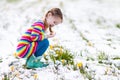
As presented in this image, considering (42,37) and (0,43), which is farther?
(0,43)

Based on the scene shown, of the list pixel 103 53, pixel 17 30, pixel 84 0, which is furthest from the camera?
pixel 84 0

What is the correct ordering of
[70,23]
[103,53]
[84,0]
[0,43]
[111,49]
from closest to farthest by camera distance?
1. [103,53]
2. [111,49]
3. [0,43]
4. [70,23]
5. [84,0]

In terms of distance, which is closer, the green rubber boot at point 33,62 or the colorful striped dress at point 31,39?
the colorful striped dress at point 31,39

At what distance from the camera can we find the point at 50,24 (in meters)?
5.54

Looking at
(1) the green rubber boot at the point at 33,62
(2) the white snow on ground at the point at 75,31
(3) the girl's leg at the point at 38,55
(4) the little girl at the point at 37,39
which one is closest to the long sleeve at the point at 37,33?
(4) the little girl at the point at 37,39

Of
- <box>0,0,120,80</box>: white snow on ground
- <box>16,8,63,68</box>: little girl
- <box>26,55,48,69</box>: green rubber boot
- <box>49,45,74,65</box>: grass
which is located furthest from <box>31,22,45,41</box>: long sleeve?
<box>49,45,74,65</box>: grass

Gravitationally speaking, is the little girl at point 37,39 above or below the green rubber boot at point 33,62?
above

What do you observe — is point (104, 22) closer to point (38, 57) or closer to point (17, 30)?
point (17, 30)

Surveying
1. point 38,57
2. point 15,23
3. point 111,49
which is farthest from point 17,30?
point 38,57

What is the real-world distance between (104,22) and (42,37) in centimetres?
649

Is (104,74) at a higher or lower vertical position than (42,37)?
lower

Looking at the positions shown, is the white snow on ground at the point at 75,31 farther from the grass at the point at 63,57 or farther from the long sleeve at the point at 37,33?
the long sleeve at the point at 37,33

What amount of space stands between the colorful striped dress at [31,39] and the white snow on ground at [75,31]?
27 cm

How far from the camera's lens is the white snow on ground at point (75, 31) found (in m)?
5.47
